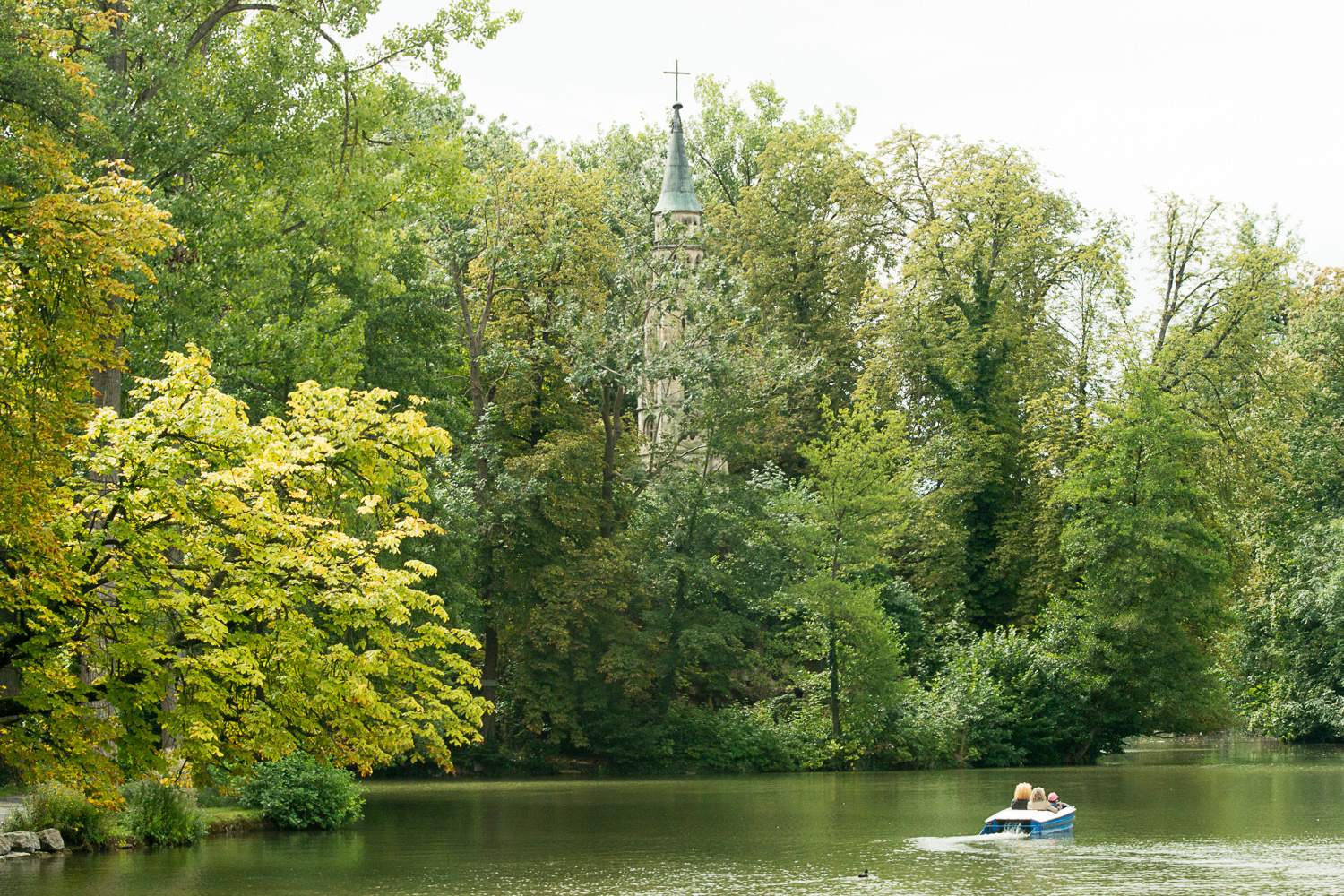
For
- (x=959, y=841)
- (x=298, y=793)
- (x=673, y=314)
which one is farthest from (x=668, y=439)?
(x=959, y=841)

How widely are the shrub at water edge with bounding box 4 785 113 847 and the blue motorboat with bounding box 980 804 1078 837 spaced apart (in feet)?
38.2

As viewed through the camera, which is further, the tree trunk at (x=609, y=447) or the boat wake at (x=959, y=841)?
the tree trunk at (x=609, y=447)

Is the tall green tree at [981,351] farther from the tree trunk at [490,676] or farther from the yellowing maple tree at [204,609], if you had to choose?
the yellowing maple tree at [204,609]

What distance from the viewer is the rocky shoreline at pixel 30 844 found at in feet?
55.3

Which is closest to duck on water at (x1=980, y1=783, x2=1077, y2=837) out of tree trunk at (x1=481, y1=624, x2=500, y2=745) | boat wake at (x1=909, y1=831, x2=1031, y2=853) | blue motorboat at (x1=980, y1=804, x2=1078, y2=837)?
blue motorboat at (x1=980, y1=804, x2=1078, y2=837)

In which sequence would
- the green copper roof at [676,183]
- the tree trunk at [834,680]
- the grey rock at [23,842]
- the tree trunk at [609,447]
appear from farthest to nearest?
1. the green copper roof at [676,183]
2. the tree trunk at [609,447]
3. the tree trunk at [834,680]
4. the grey rock at [23,842]

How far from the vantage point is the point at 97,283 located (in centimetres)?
Answer: 1230

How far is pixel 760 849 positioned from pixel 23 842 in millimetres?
8749

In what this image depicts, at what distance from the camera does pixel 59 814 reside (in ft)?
58.0

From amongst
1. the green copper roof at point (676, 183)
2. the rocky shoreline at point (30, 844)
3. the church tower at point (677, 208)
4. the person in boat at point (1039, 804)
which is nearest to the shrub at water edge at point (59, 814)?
the rocky shoreline at point (30, 844)

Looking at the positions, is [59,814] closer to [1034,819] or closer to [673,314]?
[1034,819]

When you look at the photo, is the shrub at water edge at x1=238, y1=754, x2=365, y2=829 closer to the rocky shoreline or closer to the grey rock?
the rocky shoreline

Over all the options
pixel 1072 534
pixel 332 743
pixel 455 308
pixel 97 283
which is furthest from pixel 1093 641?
pixel 97 283

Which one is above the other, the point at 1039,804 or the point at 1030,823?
the point at 1039,804
